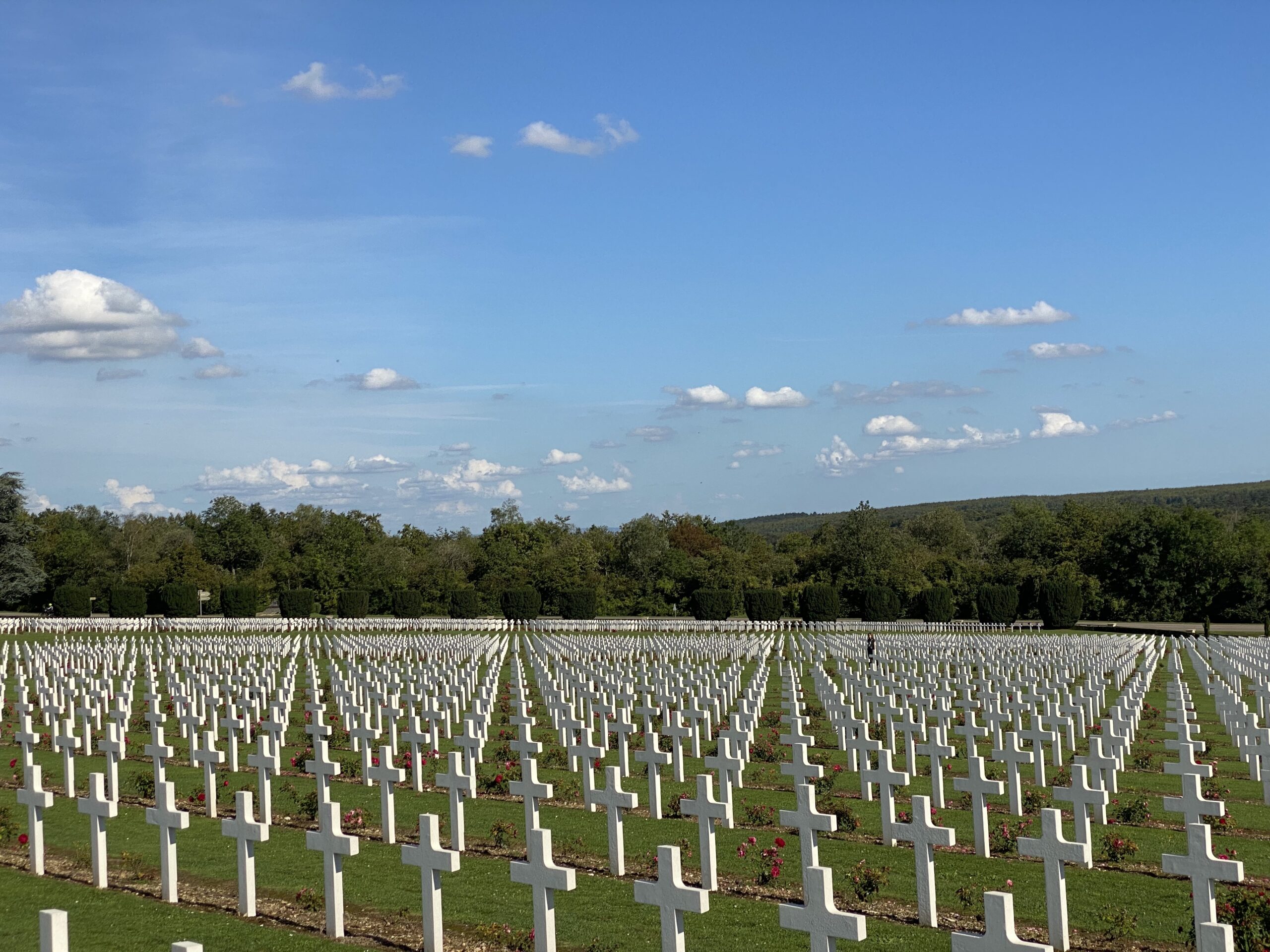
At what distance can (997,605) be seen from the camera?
59562 mm

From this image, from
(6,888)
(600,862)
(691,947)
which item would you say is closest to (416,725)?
(600,862)

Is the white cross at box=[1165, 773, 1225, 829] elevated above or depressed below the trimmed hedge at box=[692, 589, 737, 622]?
above

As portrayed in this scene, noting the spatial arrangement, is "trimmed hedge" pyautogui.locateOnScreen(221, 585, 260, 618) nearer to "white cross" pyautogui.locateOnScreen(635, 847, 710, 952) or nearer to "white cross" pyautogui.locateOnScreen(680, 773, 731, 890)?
"white cross" pyautogui.locateOnScreen(680, 773, 731, 890)

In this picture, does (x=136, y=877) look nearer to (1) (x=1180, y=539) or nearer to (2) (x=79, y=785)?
(2) (x=79, y=785)

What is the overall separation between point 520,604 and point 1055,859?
57.3 m

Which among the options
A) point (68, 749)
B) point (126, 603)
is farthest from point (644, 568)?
point (68, 749)

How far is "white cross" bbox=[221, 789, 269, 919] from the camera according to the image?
7.74 meters

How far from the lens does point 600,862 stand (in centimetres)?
973

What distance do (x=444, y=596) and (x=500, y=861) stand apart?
218ft

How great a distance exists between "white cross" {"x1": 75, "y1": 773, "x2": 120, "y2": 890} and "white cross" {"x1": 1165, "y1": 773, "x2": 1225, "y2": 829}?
7227mm

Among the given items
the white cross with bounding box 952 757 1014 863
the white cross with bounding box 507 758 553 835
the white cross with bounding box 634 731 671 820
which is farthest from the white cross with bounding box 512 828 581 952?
the white cross with bounding box 634 731 671 820

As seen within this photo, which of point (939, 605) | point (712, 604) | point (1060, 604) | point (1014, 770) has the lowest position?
point (1060, 604)

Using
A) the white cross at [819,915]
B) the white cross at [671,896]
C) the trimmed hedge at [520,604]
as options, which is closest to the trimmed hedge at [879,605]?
the trimmed hedge at [520,604]

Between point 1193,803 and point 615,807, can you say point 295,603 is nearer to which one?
point 615,807
